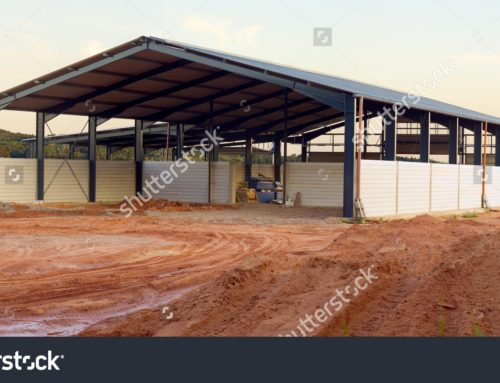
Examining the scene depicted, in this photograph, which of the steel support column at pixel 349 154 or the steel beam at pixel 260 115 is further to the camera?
the steel beam at pixel 260 115

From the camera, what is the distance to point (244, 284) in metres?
7.82

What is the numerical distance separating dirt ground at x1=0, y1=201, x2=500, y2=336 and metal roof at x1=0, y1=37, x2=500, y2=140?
8318 millimetres

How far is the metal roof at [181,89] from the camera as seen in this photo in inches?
832

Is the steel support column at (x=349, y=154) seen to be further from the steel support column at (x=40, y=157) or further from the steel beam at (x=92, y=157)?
the steel support column at (x=40, y=157)

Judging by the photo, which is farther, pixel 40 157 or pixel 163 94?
pixel 163 94

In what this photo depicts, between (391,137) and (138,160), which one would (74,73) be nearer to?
(138,160)

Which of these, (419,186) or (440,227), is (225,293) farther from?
(419,186)

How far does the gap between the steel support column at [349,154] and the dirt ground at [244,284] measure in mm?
4221

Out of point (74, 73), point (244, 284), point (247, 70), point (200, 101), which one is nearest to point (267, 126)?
point (200, 101)

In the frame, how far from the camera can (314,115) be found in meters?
34.3

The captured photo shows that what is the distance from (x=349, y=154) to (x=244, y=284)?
12055 millimetres

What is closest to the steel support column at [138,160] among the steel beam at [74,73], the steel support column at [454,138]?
the steel beam at [74,73]
